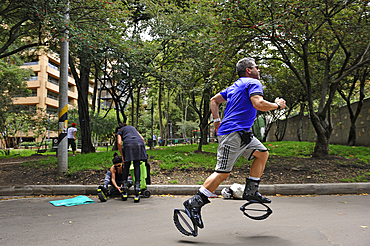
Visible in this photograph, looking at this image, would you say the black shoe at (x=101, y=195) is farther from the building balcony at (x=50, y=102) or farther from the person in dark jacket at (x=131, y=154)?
the building balcony at (x=50, y=102)

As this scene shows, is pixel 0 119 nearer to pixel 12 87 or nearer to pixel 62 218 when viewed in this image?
pixel 12 87

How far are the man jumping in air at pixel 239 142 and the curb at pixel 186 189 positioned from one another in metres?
3.53

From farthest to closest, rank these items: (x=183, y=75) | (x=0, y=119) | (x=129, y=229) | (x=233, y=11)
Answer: (x=0, y=119) → (x=183, y=75) → (x=233, y=11) → (x=129, y=229)

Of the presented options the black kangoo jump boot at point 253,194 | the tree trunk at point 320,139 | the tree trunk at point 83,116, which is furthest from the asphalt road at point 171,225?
the tree trunk at point 83,116

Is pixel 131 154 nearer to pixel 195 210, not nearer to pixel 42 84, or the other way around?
pixel 195 210

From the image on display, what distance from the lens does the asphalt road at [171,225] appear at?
292cm

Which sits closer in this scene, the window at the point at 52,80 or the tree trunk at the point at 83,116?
the tree trunk at the point at 83,116

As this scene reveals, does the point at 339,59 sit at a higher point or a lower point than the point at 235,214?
higher

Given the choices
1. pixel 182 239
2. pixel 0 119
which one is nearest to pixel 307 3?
pixel 182 239

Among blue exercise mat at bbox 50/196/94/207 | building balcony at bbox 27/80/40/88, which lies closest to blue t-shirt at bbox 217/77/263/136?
blue exercise mat at bbox 50/196/94/207

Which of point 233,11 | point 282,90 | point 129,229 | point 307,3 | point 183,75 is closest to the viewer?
point 129,229

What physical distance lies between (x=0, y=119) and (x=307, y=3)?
61.3 ft

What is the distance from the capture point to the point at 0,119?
17.6 meters

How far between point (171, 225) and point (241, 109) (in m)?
1.84
